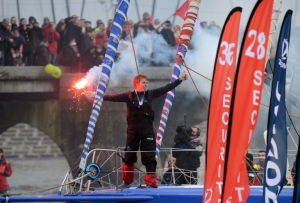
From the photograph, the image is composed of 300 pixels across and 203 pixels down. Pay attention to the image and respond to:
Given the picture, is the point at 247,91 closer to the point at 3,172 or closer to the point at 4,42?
the point at 3,172

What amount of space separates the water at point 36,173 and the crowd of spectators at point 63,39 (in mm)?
2405

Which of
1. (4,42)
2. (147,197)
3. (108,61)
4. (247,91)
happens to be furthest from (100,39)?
(247,91)

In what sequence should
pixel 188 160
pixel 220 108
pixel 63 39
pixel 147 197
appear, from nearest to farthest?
pixel 220 108 < pixel 147 197 < pixel 188 160 < pixel 63 39

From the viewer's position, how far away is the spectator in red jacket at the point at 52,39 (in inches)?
782

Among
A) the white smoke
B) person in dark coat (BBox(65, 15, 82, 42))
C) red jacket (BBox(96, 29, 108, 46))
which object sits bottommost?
the white smoke

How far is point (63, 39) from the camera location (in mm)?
19812

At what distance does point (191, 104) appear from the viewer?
794 inches

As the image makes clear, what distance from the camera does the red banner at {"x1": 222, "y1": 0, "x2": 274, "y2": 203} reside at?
748 centimetres

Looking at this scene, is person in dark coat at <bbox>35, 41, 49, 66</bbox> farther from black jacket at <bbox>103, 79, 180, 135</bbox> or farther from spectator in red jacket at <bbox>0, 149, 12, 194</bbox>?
black jacket at <bbox>103, 79, 180, 135</bbox>

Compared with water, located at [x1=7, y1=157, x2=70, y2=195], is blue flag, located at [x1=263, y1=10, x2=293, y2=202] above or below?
above

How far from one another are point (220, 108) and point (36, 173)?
41.5ft

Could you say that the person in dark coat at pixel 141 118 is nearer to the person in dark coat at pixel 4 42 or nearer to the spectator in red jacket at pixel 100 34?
the spectator in red jacket at pixel 100 34

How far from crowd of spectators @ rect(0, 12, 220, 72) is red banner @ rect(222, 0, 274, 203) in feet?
40.0

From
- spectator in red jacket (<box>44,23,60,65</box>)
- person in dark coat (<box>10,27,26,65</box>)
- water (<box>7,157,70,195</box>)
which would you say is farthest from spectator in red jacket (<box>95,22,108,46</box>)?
water (<box>7,157,70,195</box>)
